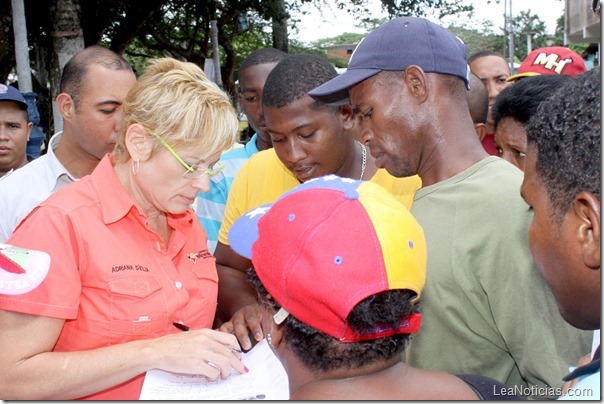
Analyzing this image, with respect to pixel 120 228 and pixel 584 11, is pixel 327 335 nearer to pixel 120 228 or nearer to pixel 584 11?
pixel 120 228

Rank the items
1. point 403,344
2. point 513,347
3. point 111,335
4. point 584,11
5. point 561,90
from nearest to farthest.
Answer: point 561,90
point 403,344
point 513,347
point 111,335
point 584,11

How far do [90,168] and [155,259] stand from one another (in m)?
1.44

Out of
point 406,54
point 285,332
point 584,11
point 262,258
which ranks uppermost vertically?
point 406,54

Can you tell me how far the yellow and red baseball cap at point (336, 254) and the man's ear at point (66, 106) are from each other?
7.55 ft

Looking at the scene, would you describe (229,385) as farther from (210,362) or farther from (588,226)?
(588,226)

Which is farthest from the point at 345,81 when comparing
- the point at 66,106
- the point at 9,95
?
the point at 9,95

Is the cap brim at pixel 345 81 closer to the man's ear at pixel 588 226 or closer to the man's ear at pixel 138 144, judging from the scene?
the man's ear at pixel 138 144

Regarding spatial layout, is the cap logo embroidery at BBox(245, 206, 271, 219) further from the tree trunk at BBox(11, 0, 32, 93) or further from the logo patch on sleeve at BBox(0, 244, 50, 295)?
the tree trunk at BBox(11, 0, 32, 93)

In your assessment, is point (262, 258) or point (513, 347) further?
point (513, 347)

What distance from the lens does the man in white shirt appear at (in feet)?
11.3

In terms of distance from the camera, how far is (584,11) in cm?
968

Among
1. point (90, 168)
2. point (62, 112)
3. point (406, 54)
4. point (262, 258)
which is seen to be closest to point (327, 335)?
point (262, 258)

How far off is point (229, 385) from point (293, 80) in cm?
164

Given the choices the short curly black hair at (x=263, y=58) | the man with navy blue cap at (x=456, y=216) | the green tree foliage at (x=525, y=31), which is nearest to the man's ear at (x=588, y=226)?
the man with navy blue cap at (x=456, y=216)
